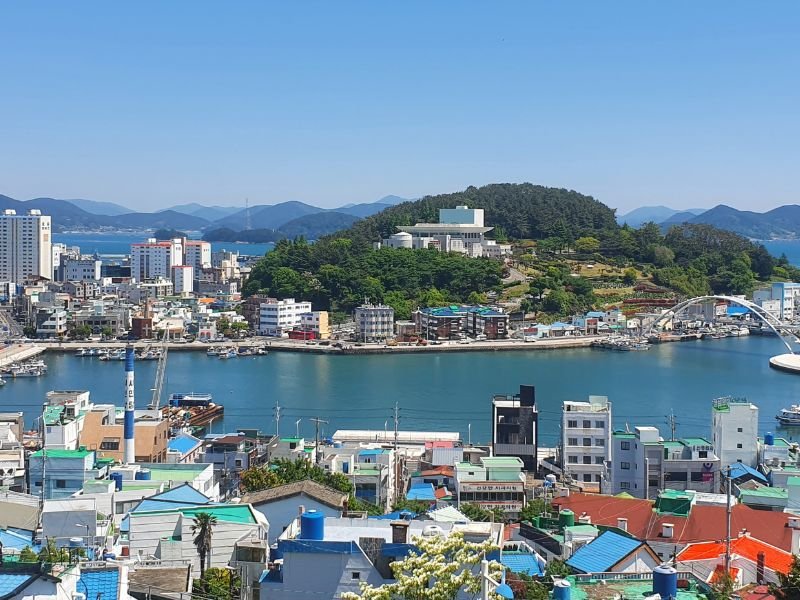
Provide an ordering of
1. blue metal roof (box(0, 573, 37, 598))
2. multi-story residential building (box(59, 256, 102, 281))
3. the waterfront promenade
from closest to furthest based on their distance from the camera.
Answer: blue metal roof (box(0, 573, 37, 598)) < the waterfront promenade < multi-story residential building (box(59, 256, 102, 281))

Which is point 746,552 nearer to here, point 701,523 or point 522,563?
point 701,523

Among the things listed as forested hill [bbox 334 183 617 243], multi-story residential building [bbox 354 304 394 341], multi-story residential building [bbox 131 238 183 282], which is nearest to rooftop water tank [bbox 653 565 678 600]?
multi-story residential building [bbox 354 304 394 341]

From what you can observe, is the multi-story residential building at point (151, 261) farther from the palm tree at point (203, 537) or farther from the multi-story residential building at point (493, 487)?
the palm tree at point (203, 537)

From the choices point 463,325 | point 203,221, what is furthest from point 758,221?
point 463,325

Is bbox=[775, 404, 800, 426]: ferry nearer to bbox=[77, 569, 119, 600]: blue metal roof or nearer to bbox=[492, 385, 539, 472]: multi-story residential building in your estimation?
bbox=[492, 385, 539, 472]: multi-story residential building

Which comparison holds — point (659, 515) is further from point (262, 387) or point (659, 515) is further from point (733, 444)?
point (262, 387)

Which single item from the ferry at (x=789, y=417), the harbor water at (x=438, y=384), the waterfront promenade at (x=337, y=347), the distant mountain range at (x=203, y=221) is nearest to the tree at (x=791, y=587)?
the harbor water at (x=438, y=384)
